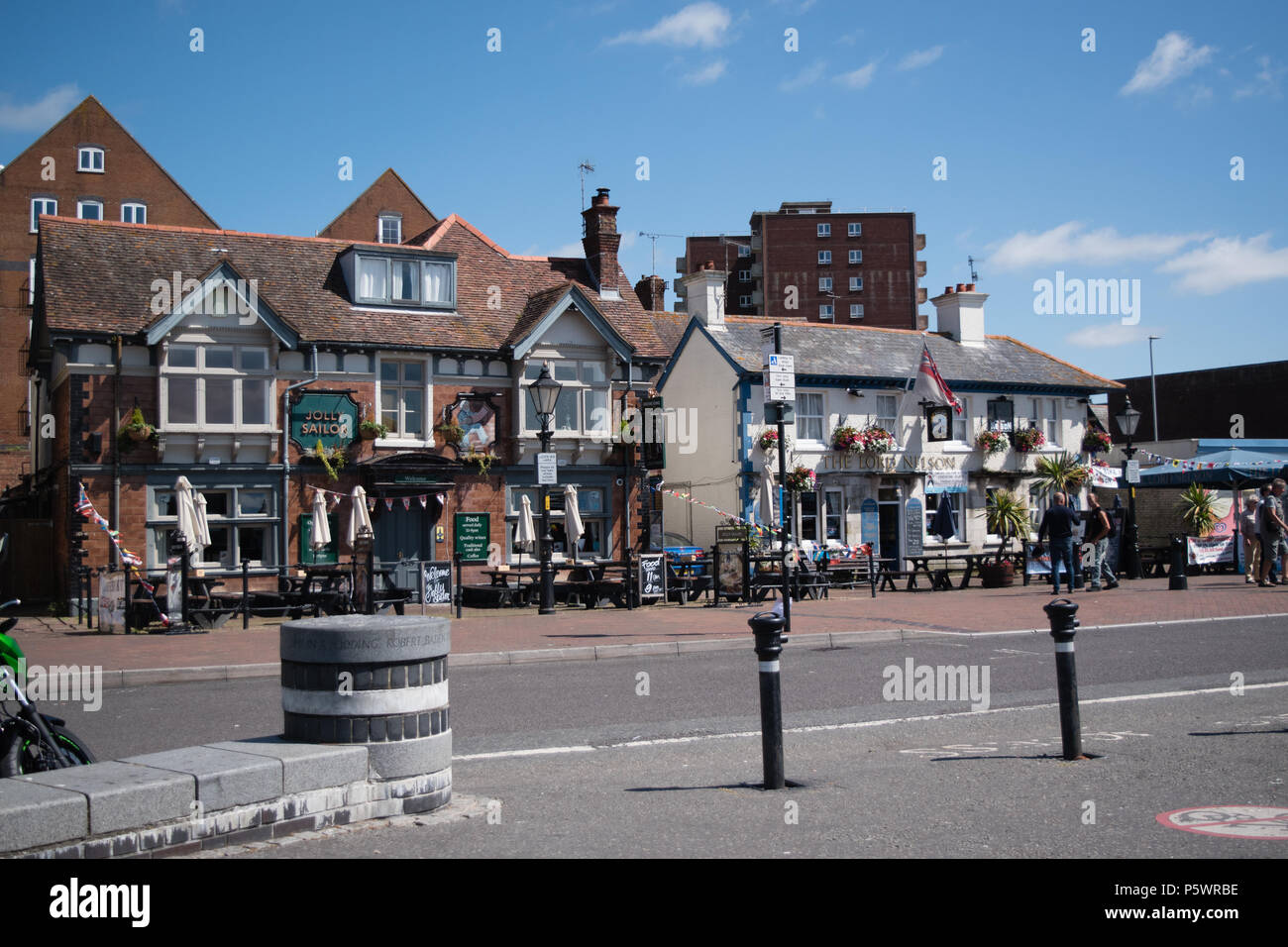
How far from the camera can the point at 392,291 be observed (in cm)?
2853

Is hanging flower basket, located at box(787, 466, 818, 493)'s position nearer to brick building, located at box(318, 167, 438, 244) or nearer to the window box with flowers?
the window box with flowers

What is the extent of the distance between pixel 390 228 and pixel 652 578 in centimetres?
3060

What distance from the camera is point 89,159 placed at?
44719mm

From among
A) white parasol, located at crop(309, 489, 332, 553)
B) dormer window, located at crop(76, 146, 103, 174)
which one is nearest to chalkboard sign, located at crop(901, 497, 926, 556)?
white parasol, located at crop(309, 489, 332, 553)

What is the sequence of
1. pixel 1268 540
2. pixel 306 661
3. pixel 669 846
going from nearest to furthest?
pixel 669 846, pixel 306 661, pixel 1268 540

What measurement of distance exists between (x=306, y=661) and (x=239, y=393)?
21178mm

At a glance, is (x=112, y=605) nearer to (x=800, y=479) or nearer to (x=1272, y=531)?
(x=800, y=479)

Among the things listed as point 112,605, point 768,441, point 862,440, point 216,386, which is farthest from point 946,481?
point 112,605

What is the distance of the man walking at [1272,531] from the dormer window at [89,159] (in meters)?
41.4

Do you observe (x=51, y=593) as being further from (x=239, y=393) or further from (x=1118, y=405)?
(x=1118, y=405)

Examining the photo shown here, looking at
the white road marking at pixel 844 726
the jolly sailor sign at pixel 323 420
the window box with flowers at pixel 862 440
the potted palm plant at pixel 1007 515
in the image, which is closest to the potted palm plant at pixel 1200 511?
the potted palm plant at pixel 1007 515

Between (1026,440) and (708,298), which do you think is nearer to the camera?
(708,298)
